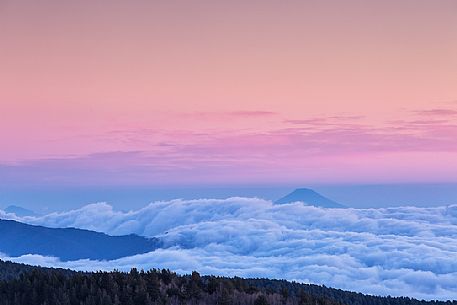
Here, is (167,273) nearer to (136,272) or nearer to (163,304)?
(136,272)

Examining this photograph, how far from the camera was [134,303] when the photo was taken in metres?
39.2

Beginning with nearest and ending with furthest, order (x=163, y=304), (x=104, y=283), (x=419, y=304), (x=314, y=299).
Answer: (x=163, y=304), (x=104, y=283), (x=314, y=299), (x=419, y=304)

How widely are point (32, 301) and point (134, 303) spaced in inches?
229

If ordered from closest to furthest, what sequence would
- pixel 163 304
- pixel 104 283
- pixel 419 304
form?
pixel 163 304 < pixel 104 283 < pixel 419 304

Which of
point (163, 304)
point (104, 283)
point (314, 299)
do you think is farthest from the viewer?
point (314, 299)

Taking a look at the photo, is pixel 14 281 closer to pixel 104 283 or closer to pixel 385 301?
pixel 104 283

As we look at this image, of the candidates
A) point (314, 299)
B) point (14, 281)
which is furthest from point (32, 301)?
point (314, 299)

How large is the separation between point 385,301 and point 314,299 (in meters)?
107

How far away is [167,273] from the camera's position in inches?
1855

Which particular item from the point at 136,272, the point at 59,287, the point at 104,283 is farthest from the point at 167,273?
the point at 59,287

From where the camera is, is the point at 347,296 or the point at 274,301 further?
the point at 347,296

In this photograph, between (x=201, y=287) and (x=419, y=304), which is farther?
(x=419, y=304)

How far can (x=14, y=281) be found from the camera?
4334cm

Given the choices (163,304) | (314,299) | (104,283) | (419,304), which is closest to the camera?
(163,304)
